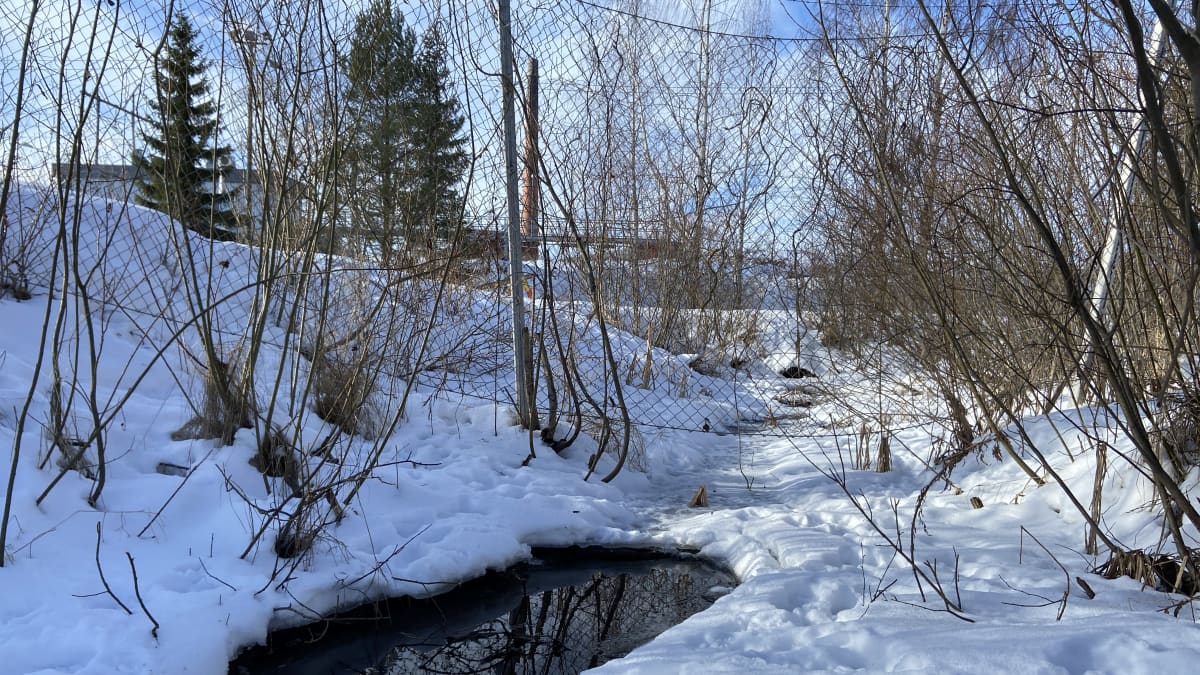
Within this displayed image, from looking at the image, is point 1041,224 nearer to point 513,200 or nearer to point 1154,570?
point 1154,570

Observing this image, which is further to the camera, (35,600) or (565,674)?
(565,674)

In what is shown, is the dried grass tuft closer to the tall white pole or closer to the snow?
the snow

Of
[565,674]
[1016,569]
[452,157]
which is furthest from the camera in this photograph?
[452,157]

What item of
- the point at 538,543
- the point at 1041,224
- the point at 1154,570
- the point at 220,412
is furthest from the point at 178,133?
the point at 1154,570

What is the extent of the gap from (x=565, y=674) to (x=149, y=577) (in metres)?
1.34

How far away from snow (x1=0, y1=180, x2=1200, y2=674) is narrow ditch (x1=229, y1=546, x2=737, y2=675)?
0.27ft

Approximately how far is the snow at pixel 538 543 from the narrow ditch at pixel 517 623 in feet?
0.27

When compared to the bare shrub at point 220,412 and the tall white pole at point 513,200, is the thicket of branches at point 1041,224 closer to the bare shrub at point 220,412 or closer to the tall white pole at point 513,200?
the tall white pole at point 513,200

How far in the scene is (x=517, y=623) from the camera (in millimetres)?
2811

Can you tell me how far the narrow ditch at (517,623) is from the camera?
2.49 metres

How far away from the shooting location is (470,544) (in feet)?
10.6

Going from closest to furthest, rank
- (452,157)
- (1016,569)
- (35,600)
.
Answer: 1. (35,600)
2. (1016,569)
3. (452,157)

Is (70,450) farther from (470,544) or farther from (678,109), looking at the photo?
(678,109)

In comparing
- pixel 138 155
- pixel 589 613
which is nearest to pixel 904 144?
pixel 589 613
